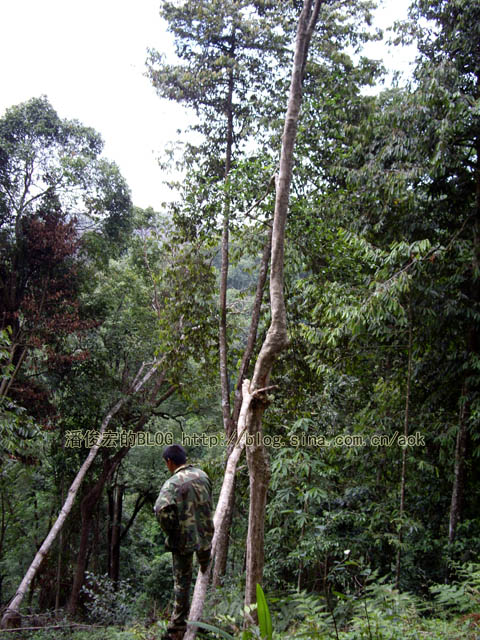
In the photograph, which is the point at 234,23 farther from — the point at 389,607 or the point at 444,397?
the point at 389,607

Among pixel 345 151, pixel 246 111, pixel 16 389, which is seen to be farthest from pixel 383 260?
pixel 16 389

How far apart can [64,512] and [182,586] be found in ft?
22.6

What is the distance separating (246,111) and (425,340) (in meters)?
4.58

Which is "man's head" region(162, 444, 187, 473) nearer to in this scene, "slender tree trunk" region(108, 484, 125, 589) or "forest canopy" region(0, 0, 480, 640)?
"forest canopy" region(0, 0, 480, 640)

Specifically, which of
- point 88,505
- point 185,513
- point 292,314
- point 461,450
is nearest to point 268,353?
point 185,513

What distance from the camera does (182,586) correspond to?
9.08 feet

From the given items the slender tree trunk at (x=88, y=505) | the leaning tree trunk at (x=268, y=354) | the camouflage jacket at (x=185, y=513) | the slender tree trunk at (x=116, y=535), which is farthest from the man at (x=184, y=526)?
the slender tree trunk at (x=116, y=535)

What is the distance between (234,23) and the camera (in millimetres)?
7145

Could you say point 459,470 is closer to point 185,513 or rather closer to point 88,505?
point 185,513

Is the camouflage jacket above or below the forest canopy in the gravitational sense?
below

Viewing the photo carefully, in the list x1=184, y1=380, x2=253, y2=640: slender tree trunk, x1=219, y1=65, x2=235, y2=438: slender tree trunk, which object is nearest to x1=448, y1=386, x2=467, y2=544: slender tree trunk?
x1=184, y1=380, x2=253, y2=640: slender tree trunk

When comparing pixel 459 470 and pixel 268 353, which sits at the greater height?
pixel 268 353

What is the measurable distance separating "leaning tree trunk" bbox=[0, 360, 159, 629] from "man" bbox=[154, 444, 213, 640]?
543 cm

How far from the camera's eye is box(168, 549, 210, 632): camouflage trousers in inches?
106
